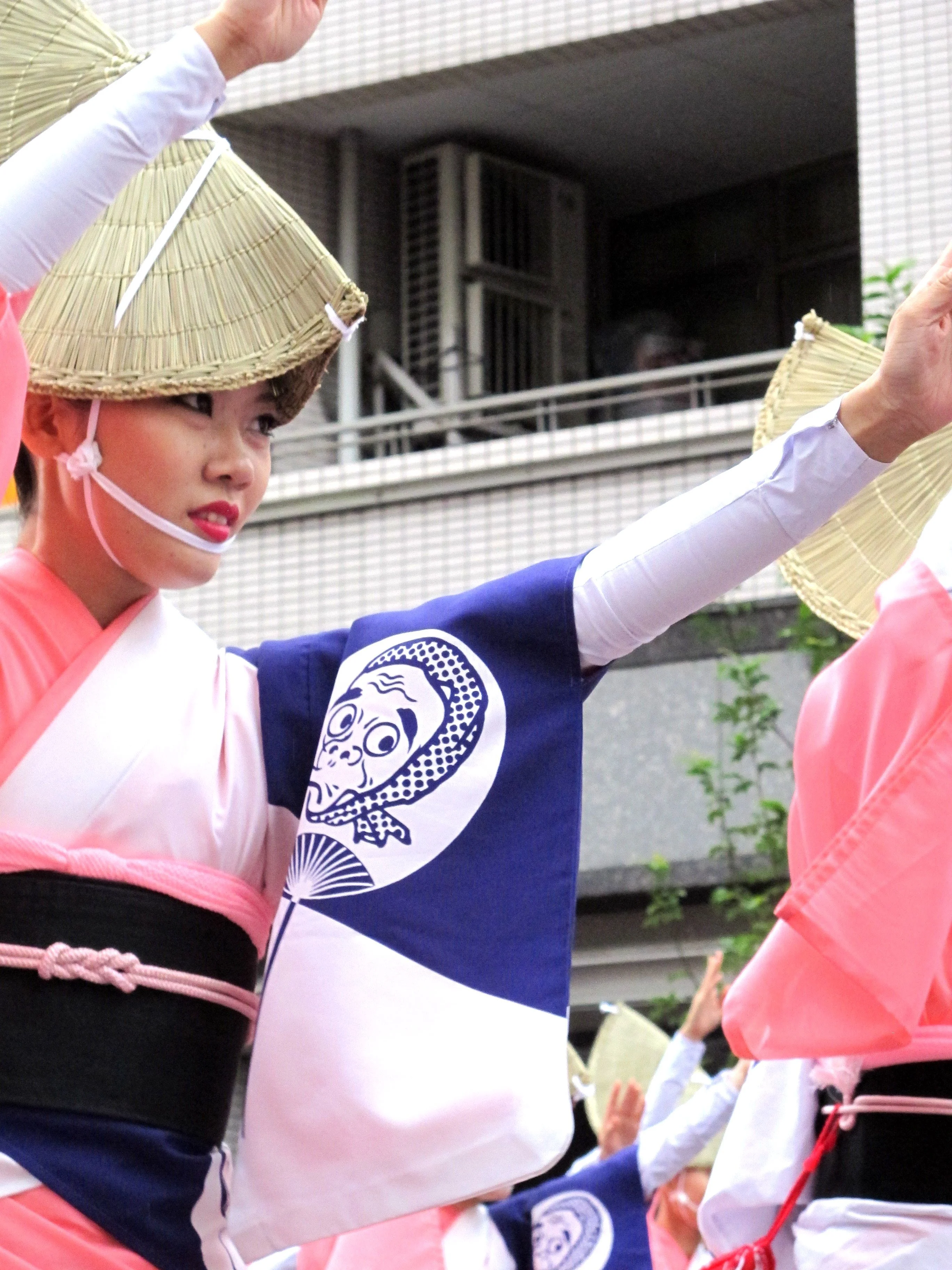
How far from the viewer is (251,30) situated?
78.3 inches

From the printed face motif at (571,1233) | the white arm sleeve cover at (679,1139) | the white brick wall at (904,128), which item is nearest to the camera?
the printed face motif at (571,1233)

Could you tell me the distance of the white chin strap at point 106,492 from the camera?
2244 millimetres

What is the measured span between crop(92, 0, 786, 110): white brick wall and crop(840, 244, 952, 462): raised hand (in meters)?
5.28

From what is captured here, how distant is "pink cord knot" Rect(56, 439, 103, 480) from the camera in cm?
226

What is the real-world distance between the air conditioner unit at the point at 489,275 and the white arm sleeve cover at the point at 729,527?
19.0 feet

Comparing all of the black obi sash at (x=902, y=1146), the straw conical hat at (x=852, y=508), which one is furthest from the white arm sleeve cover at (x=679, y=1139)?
the straw conical hat at (x=852, y=508)

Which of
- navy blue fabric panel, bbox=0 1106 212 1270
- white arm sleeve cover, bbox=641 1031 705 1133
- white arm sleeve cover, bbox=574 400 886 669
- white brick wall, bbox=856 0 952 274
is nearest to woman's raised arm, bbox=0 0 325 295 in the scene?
white arm sleeve cover, bbox=574 400 886 669

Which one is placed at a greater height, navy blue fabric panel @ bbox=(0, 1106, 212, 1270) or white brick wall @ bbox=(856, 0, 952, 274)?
white brick wall @ bbox=(856, 0, 952, 274)

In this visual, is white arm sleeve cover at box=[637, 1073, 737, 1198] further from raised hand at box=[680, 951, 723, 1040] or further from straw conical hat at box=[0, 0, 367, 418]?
straw conical hat at box=[0, 0, 367, 418]

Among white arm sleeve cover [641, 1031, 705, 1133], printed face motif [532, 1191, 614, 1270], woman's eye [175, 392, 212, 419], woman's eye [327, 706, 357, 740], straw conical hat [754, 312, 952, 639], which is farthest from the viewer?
white arm sleeve cover [641, 1031, 705, 1133]

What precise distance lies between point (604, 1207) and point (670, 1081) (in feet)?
2.11

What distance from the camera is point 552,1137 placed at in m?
1.97

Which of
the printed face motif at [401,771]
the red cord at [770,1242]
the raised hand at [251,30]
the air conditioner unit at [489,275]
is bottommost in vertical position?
the red cord at [770,1242]

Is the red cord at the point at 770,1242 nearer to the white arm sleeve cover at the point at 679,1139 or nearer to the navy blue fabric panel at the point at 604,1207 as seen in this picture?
the navy blue fabric panel at the point at 604,1207
